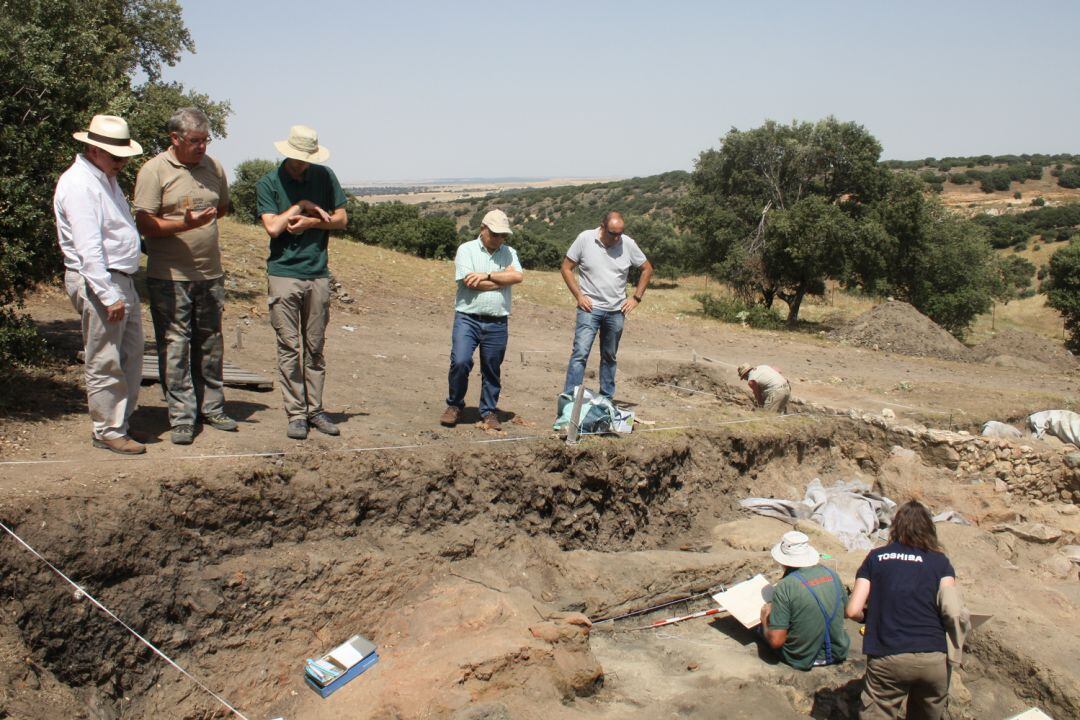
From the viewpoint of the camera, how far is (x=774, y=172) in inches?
847

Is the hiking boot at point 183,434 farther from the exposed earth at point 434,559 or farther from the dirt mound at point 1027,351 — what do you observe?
the dirt mound at point 1027,351

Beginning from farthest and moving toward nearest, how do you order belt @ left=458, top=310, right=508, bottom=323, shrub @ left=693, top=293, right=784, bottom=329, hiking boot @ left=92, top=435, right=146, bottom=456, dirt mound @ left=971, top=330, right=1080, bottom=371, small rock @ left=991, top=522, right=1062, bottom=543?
shrub @ left=693, top=293, right=784, bottom=329 → dirt mound @ left=971, top=330, right=1080, bottom=371 → small rock @ left=991, top=522, right=1062, bottom=543 → belt @ left=458, top=310, right=508, bottom=323 → hiking boot @ left=92, top=435, right=146, bottom=456

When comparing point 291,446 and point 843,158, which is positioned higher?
point 843,158

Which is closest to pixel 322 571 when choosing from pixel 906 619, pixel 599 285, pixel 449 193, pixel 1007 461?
pixel 906 619

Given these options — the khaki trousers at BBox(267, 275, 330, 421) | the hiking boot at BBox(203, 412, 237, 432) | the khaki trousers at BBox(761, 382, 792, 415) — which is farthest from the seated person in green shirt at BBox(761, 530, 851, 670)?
the khaki trousers at BBox(761, 382, 792, 415)

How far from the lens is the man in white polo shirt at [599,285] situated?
7.91 metres

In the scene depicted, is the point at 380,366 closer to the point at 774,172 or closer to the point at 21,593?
the point at 21,593

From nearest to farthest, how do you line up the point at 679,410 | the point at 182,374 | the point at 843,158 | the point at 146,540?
the point at 146,540 → the point at 182,374 → the point at 679,410 → the point at 843,158

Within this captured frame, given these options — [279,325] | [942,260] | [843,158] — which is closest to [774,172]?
[843,158]

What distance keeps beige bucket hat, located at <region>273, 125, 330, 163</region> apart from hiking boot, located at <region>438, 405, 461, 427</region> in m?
2.41

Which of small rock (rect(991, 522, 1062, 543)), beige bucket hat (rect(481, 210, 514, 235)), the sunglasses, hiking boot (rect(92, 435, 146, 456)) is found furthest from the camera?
small rock (rect(991, 522, 1062, 543))

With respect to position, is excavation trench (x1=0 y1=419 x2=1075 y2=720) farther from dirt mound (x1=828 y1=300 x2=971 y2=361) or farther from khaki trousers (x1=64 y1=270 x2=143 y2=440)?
dirt mound (x1=828 y1=300 x2=971 y2=361)

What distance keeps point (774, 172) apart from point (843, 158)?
1767 mm

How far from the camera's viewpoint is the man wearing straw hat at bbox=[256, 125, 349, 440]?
5.83 metres
